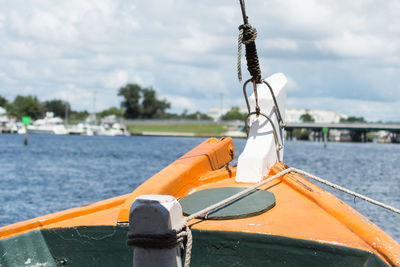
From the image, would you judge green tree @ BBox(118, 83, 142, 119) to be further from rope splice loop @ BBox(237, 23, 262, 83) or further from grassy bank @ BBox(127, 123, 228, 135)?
rope splice loop @ BBox(237, 23, 262, 83)

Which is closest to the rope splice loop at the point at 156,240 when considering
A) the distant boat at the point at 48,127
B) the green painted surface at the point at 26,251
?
the green painted surface at the point at 26,251

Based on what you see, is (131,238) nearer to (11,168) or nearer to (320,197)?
(320,197)

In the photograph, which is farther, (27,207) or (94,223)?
(27,207)

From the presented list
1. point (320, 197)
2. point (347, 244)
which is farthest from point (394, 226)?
point (347, 244)

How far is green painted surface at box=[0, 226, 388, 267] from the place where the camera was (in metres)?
3.02

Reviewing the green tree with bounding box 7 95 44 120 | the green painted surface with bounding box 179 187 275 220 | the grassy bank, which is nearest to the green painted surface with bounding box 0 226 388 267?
the green painted surface with bounding box 179 187 275 220

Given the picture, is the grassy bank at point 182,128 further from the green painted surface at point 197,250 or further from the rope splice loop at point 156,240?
the rope splice loop at point 156,240

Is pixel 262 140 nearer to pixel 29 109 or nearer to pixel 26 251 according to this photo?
pixel 26 251

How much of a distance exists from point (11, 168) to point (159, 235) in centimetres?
2798

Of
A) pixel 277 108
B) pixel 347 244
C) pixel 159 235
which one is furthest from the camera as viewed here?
pixel 277 108

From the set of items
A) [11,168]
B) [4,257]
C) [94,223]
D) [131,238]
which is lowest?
[11,168]

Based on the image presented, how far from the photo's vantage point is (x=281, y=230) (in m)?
3.19

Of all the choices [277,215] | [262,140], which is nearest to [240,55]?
[262,140]

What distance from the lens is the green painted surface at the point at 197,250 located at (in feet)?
9.91
